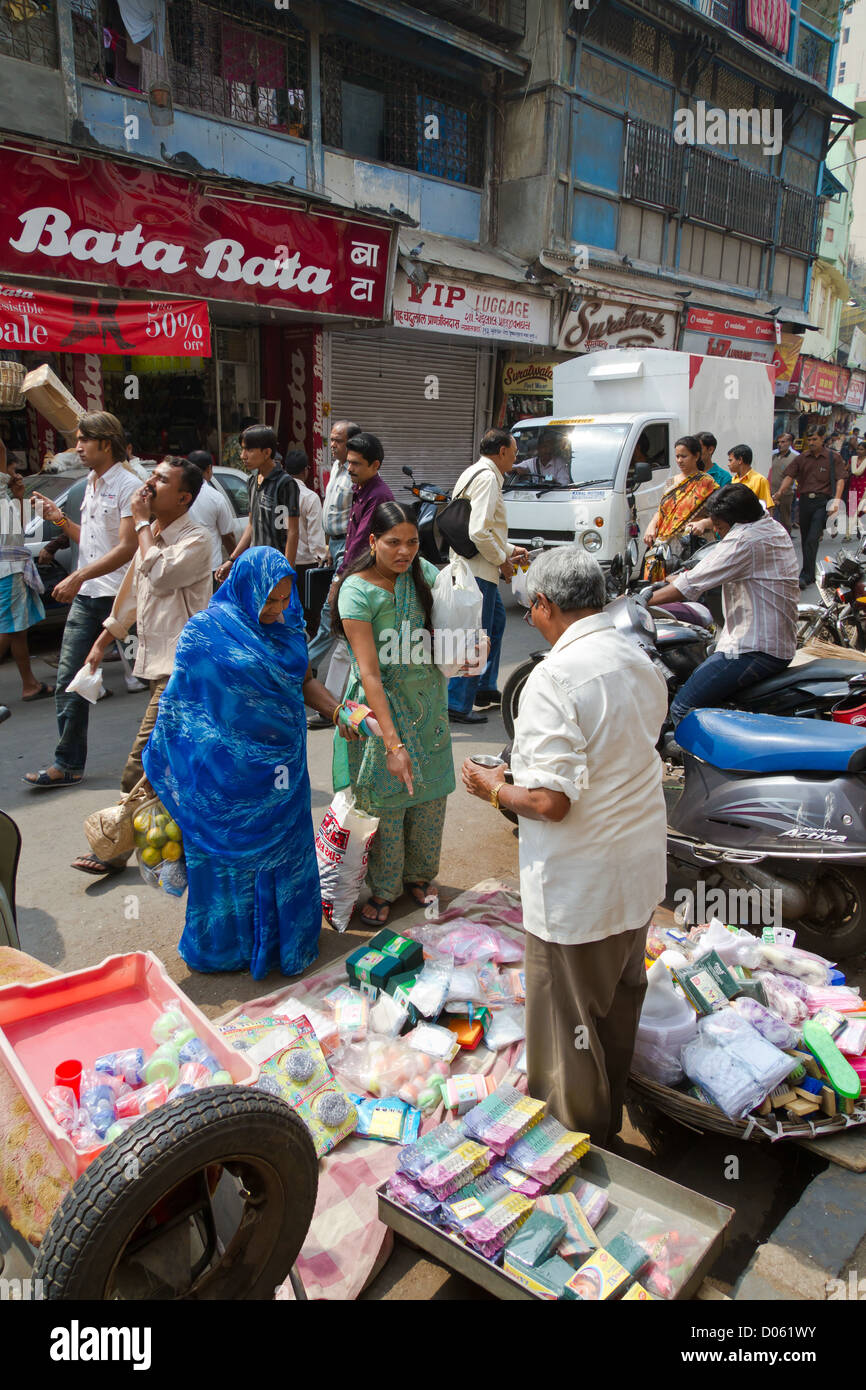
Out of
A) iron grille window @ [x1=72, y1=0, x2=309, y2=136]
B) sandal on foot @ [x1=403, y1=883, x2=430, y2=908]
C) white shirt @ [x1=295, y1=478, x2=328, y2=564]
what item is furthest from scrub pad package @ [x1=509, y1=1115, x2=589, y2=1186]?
iron grille window @ [x1=72, y1=0, x2=309, y2=136]

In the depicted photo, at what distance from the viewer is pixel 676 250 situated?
1825cm

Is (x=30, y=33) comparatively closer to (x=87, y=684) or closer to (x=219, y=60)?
(x=219, y=60)

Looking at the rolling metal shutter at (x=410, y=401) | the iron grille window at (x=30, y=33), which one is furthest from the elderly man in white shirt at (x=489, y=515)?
the rolling metal shutter at (x=410, y=401)

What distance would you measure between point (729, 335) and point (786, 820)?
18904 mm

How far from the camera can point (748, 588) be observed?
4.33m

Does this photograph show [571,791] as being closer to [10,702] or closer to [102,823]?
[102,823]

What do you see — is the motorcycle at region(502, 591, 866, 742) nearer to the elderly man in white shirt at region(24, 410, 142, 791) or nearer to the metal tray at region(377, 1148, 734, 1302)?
the metal tray at region(377, 1148, 734, 1302)

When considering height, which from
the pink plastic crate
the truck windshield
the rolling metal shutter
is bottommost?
the pink plastic crate

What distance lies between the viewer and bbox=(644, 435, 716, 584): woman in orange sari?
7758 mm

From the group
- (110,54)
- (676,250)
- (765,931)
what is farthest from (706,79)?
(765,931)

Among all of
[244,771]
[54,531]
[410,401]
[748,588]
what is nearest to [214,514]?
[54,531]

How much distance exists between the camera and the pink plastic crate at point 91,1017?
6.80 ft

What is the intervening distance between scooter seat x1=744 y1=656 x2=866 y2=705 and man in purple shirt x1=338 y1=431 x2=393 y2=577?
2373mm
